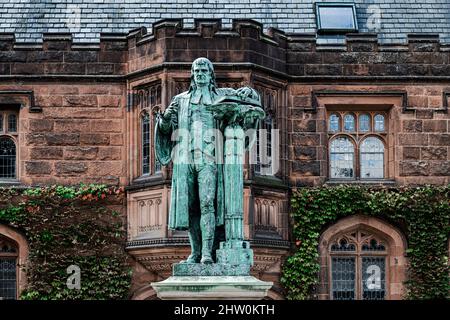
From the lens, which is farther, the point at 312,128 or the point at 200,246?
the point at 312,128

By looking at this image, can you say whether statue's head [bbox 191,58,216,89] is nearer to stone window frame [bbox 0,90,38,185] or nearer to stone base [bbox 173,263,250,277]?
stone base [bbox 173,263,250,277]

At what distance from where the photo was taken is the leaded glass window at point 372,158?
26692mm

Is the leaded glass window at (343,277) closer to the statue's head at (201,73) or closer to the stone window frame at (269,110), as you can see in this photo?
the stone window frame at (269,110)

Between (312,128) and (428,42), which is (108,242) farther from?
(428,42)

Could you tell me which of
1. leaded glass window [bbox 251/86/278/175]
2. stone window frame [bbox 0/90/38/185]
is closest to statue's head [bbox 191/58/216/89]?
leaded glass window [bbox 251/86/278/175]

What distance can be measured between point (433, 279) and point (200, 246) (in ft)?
42.5

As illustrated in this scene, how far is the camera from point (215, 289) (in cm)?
1288

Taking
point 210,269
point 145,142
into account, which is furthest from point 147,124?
point 210,269

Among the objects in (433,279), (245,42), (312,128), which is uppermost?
(245,42)

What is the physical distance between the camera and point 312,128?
26453 millimetres

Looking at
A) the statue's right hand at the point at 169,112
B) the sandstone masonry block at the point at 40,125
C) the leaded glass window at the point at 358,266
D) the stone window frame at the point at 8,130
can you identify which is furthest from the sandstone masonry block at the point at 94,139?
the statue's right hand at the point at 169,112

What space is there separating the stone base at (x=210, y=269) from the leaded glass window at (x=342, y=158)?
1353cm
